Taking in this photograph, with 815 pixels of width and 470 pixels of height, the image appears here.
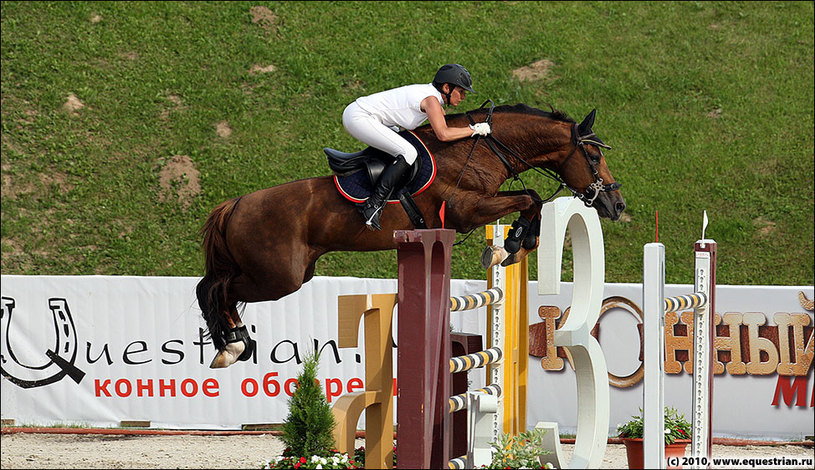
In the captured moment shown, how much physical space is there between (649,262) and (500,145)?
1.32 meters

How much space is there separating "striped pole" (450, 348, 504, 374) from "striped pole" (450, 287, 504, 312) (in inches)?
10.7

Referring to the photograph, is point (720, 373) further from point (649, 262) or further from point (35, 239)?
point (35, 239)

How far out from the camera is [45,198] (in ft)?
39.9

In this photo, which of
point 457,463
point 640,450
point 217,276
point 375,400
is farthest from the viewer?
point 640,450

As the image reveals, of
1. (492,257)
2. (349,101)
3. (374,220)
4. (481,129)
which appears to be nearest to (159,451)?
(374,220)

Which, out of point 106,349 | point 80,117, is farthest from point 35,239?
point 106,349

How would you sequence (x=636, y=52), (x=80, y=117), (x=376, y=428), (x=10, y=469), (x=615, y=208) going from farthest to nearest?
(x=636, y=52) < (x=80, y=117) < (x=10, y=469) < (x=615, y=208) < (x=376, y=428)

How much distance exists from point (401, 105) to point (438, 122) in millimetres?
259

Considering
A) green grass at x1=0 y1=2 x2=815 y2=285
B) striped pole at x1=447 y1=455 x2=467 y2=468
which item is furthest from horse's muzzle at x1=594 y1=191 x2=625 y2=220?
green grass at x1=0 y1=2 x2=815 y2=285

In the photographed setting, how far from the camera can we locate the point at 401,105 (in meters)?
5.08

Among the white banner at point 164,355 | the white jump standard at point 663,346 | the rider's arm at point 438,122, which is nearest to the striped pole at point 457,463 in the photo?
the white jump standard at point 663,346

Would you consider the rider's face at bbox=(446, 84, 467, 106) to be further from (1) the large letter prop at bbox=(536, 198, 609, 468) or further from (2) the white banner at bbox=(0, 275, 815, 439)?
(2) the white banner at bbox=(0, 275, 815, 439)

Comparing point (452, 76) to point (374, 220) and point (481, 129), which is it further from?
point (374, 220)

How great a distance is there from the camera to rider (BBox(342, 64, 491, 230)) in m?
5.00
